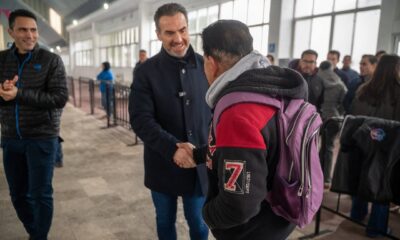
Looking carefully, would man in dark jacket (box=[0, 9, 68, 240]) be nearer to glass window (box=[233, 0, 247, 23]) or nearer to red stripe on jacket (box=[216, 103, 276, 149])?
red stripe on jacket (box=[216, 103, 276, 149])

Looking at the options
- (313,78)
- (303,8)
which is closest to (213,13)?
(303,8)

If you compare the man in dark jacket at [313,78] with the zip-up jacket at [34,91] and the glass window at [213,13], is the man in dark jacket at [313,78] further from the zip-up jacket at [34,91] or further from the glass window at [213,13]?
the glass window at [213,13]

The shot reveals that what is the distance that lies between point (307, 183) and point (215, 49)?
63 cm

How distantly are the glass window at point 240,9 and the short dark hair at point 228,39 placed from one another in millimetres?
11809

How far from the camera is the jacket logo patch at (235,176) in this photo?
1142mm

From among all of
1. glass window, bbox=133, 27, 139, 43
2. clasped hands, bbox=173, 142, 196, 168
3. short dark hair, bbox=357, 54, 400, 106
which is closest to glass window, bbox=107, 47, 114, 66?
glass window, bbox=133, 27, 139, 43

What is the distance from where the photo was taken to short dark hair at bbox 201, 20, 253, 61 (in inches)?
48.9

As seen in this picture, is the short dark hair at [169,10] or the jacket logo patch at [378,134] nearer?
the short dark hair at [169,10]

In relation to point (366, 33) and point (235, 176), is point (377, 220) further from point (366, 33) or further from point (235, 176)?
point (366, 33)

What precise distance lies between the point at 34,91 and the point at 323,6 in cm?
915

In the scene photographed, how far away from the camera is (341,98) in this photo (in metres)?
4.69

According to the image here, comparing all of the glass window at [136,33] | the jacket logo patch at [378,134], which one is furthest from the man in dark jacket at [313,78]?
the glass window at [136,33]

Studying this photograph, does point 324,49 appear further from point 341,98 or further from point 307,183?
point 307,183

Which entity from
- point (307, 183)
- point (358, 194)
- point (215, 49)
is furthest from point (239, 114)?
point (358, 194)
